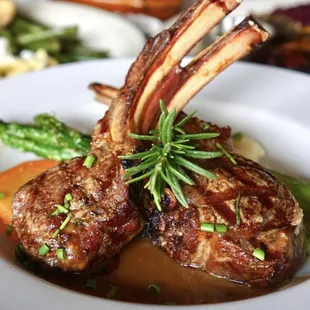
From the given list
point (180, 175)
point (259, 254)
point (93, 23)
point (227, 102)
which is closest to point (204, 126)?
point (180, 175)

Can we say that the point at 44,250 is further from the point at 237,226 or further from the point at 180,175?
the point at 237,226

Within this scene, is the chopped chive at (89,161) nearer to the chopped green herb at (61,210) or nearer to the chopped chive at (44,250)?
the chopped green herb at (61,210)

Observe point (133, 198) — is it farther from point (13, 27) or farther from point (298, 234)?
point (13, 27)

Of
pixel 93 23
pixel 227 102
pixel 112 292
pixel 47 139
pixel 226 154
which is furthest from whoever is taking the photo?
pixel 93 23

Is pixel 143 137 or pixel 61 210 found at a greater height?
pixel 143 137

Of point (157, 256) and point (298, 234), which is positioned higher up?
point (298, 234)

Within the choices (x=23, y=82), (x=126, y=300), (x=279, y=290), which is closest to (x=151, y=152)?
(x=126, y=300)
